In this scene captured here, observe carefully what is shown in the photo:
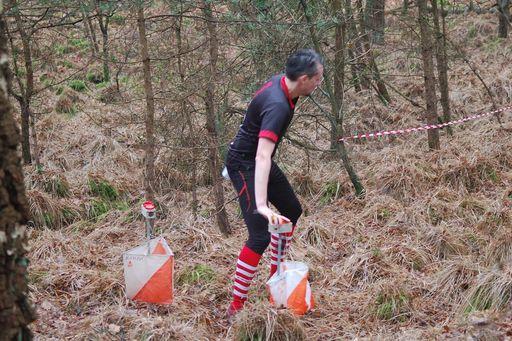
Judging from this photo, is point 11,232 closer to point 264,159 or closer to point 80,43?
point 264,159

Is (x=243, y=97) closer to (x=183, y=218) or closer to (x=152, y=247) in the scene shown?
(x=183, y=218)

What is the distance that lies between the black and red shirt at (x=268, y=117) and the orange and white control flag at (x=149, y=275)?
974mm

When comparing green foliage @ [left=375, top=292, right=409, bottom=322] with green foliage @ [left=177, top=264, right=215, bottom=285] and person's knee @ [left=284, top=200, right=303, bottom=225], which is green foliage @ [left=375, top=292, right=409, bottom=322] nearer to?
person's knee @ [left=284, top=200, right=303, bottom=225]

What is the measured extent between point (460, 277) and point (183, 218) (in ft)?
11.7

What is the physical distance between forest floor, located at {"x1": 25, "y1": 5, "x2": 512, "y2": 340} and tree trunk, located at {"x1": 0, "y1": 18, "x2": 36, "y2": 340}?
1.62 meters

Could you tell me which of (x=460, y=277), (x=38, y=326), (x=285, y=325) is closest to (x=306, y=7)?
(x=460, y=277)

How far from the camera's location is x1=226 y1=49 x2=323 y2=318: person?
3.89 m

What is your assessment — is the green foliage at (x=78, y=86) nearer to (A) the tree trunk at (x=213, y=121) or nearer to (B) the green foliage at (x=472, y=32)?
(A) the tree trunk at (x=213, y=121)

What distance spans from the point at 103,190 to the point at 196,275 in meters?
4.07

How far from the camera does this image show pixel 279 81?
4.21 m

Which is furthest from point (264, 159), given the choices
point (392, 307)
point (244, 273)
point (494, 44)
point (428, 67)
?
point (494, 44)

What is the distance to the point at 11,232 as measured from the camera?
7.48 feet

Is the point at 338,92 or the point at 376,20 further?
the point at 376,20

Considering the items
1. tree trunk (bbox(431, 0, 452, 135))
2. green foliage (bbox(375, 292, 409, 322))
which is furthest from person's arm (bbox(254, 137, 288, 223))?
tree trunk (bbox(431, 0, 452, 135))
